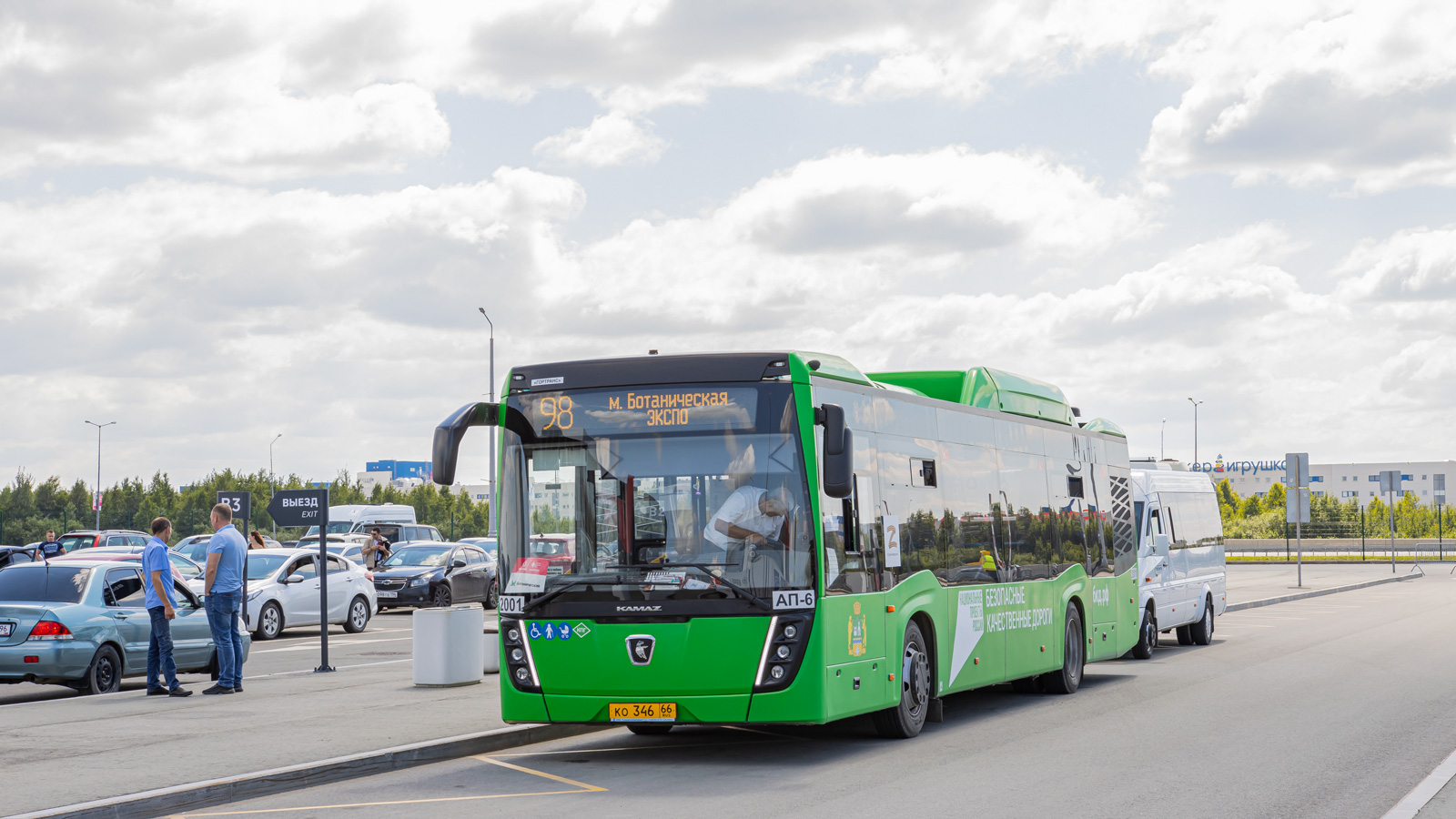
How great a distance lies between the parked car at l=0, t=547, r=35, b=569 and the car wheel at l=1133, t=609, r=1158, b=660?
2128 centimetres

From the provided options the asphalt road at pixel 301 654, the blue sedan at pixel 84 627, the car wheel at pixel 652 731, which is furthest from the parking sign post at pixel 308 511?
the car wheel at pixel 652 731

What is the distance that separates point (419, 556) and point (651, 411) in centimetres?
2407

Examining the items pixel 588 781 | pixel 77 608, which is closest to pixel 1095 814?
pixel 588 781

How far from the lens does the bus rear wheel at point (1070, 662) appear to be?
51.9 ft

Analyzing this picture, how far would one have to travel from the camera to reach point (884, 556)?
11.7 meters

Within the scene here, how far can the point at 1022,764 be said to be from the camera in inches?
412

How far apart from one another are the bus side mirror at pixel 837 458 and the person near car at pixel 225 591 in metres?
7.26

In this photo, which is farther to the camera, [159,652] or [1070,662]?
[1070,662]

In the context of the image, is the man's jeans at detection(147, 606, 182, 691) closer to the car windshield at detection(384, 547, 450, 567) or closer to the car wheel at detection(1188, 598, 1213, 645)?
the car wheel at detection(1188, 598, 1213, 645)

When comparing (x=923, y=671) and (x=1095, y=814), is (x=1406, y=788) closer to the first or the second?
(x=1095, y=814)

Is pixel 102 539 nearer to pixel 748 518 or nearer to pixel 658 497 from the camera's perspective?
pixel 658 497

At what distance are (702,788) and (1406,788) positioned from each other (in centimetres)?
435

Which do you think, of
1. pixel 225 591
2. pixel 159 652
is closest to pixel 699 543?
pixel 225 591

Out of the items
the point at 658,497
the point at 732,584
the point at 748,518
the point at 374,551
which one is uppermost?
the point at 658,497
